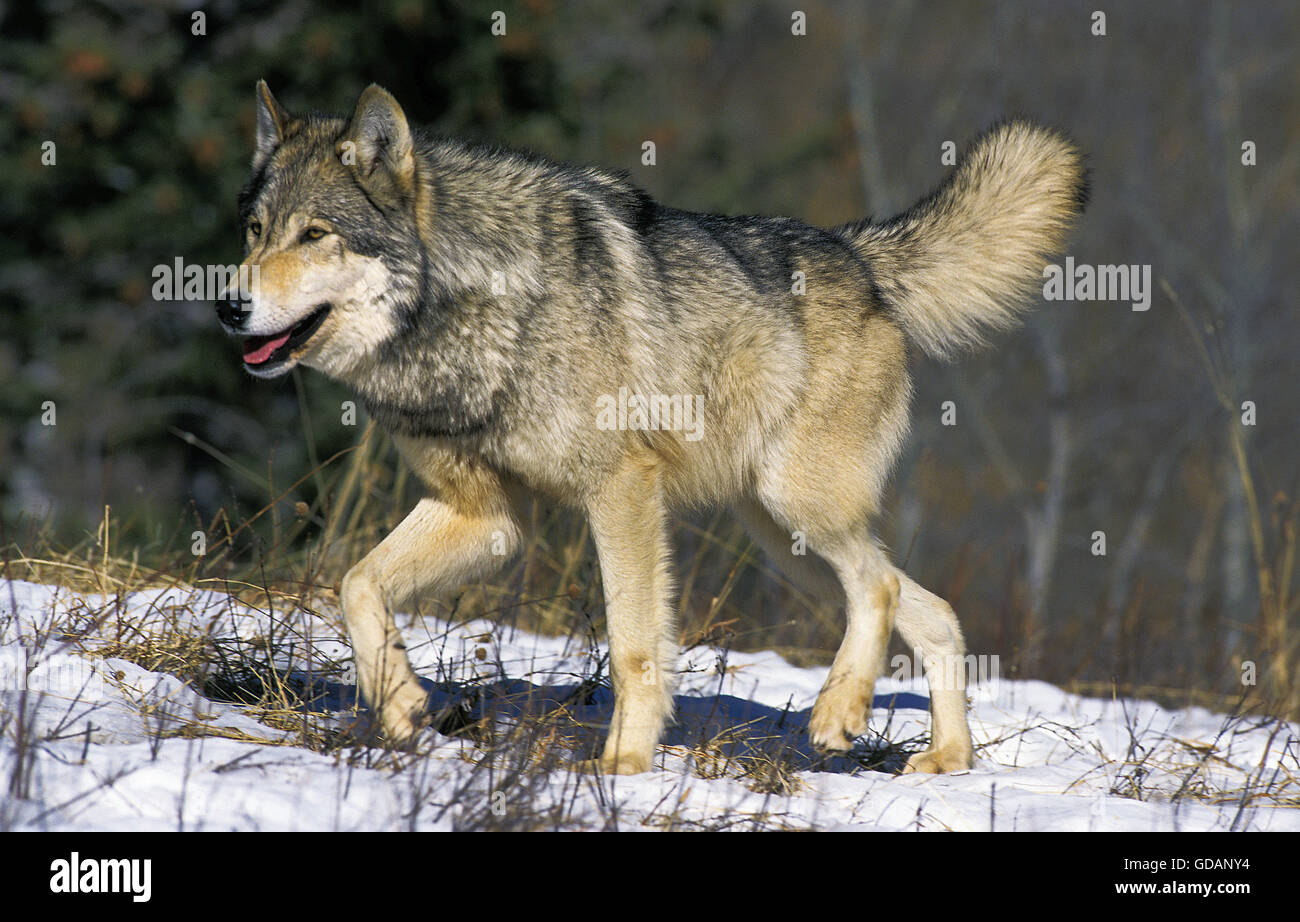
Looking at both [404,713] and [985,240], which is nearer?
[404,713]

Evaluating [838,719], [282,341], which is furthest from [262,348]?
[838,719]

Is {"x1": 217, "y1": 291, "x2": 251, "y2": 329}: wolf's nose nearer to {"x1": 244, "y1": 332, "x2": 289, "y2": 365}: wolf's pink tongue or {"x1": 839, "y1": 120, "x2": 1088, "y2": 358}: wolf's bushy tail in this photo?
{"x1": 244, "y1": 332, "x2": 289, "y2": 365}: wolf's pink tongue

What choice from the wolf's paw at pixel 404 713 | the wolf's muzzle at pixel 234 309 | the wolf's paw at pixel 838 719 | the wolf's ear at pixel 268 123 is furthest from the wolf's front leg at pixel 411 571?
the wolf's ear at pixel 268 123

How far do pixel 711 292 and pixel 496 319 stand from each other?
89 cm

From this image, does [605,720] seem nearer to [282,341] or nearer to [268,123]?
[282,341]

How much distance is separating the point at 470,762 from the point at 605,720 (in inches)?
39.4

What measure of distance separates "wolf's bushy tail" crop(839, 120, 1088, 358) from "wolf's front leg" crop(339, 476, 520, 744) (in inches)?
76.4

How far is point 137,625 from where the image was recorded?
14.6ft

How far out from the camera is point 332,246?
13.0 ft

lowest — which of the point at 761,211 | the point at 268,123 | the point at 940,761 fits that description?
the point at 940,761

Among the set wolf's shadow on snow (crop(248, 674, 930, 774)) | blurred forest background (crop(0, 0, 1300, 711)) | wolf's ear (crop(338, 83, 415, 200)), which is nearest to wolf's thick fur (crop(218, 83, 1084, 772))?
wolf's ear (crop(338, 83, 415, 200))

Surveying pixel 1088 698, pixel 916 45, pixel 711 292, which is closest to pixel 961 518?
pixel 916 45

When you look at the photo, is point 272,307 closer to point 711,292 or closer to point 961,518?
point 711,292

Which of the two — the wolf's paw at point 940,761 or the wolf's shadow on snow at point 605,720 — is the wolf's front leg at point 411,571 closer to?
the wolf's shadow on snow at point 605,720
